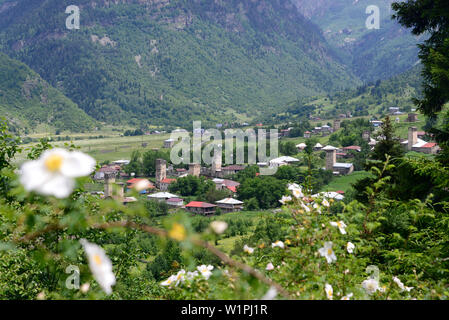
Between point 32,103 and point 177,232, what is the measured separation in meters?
117

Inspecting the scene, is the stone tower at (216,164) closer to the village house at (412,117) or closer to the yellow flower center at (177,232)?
the village house at (412,117)

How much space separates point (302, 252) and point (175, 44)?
165 metres

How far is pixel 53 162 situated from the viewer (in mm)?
1024

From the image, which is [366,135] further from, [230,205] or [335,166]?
[230,205]

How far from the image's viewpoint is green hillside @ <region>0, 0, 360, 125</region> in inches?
5007

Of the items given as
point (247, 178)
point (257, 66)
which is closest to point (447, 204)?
point (247, 178)

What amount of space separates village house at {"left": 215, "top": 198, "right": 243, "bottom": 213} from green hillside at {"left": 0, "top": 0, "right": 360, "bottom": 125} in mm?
71367

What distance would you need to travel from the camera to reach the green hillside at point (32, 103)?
9862cm

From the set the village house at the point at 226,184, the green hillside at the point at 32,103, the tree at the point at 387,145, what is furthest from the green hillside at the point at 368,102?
Result: the tree at the point at 387,145

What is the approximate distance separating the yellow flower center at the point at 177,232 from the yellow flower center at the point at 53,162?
32 cm

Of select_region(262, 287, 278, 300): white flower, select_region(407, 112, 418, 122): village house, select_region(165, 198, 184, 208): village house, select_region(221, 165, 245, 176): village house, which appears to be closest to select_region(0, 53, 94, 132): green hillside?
select_region(221, 165, 245, 176): village house

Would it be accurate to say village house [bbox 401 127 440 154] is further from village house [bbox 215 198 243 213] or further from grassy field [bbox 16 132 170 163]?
grassy field [bbox 16 132 170 163]

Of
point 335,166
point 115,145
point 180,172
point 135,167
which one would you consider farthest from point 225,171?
point 115,145
